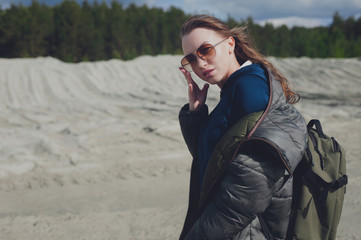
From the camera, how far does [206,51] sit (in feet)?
3.71

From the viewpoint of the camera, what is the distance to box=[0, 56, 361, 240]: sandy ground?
306 centimetres

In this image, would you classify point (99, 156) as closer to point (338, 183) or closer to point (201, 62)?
point (201, 62)

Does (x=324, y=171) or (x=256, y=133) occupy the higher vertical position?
A: (x=256, y=133)

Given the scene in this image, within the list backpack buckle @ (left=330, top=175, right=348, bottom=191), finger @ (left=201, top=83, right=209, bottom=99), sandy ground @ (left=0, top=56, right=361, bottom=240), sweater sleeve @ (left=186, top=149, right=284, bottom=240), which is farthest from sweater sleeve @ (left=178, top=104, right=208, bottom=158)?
sandy ground @ (left=0, top=56, right=361, bottom=240)

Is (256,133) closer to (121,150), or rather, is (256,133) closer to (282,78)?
(282,78)

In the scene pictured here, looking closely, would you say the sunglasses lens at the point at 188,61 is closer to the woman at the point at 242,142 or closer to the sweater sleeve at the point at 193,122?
the woman at the point at 242,142

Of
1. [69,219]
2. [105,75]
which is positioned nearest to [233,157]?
[69,219]

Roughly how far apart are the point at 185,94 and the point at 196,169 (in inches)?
340

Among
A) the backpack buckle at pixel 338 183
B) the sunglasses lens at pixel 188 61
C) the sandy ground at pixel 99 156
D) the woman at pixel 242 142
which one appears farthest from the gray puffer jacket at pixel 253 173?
the sandy ground at pixel 99 156

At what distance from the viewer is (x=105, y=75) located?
11.3 m

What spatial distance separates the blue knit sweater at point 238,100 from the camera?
1009 mm

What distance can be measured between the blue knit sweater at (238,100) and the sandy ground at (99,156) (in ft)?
6.42

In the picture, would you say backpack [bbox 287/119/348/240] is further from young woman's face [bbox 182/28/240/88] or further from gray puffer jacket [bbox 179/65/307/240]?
young woman's face [bbox 182/28/240/88]

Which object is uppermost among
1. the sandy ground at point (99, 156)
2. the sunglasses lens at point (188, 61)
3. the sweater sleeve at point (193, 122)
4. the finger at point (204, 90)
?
the sunglasses lens at point (188, 61)
